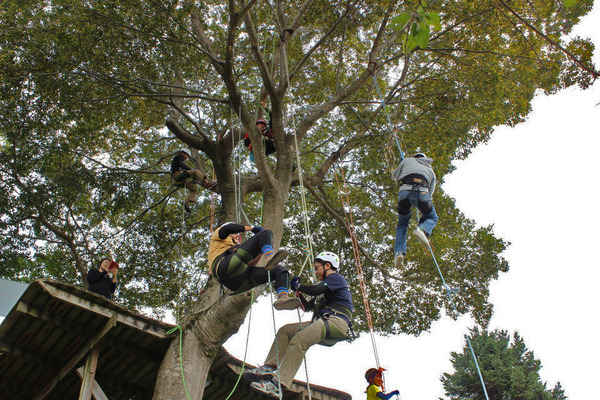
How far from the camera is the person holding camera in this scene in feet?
24.9

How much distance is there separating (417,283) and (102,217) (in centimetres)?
697

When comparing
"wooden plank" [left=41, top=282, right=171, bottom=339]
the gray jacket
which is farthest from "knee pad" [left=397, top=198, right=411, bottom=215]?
"wooden plank" [left=41, top=282, right=171, bottom=339]

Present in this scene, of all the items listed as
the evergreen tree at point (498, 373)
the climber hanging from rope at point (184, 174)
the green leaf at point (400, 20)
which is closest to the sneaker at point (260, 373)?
the green leaf at point (400, 20)

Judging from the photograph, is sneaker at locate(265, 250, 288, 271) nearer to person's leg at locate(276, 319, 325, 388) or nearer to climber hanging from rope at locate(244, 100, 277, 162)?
person's leg at locate(276, 319, 325, 388)

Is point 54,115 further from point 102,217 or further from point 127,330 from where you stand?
point 127,330

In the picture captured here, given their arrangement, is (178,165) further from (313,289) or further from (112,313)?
(313,289)

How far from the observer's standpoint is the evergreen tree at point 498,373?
58.3 ft

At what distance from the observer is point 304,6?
904cm

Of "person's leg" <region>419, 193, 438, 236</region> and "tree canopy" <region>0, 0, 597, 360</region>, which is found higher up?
"tree canopy" <region>0, 0, 597, 360</region>

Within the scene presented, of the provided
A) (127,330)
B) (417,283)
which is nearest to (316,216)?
(417,283)

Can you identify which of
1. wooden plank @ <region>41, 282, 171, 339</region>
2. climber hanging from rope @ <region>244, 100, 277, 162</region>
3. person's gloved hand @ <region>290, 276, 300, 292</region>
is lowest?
wooden plank @ <region>41, 282, 171, 339</region>

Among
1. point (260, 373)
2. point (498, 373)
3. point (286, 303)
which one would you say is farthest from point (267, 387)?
point (498, 373)

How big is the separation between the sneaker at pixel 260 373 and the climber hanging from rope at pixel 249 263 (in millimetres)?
608

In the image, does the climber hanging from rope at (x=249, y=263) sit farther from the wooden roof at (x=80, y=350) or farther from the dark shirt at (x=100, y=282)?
the dark shirt at (x=100, y=282)
